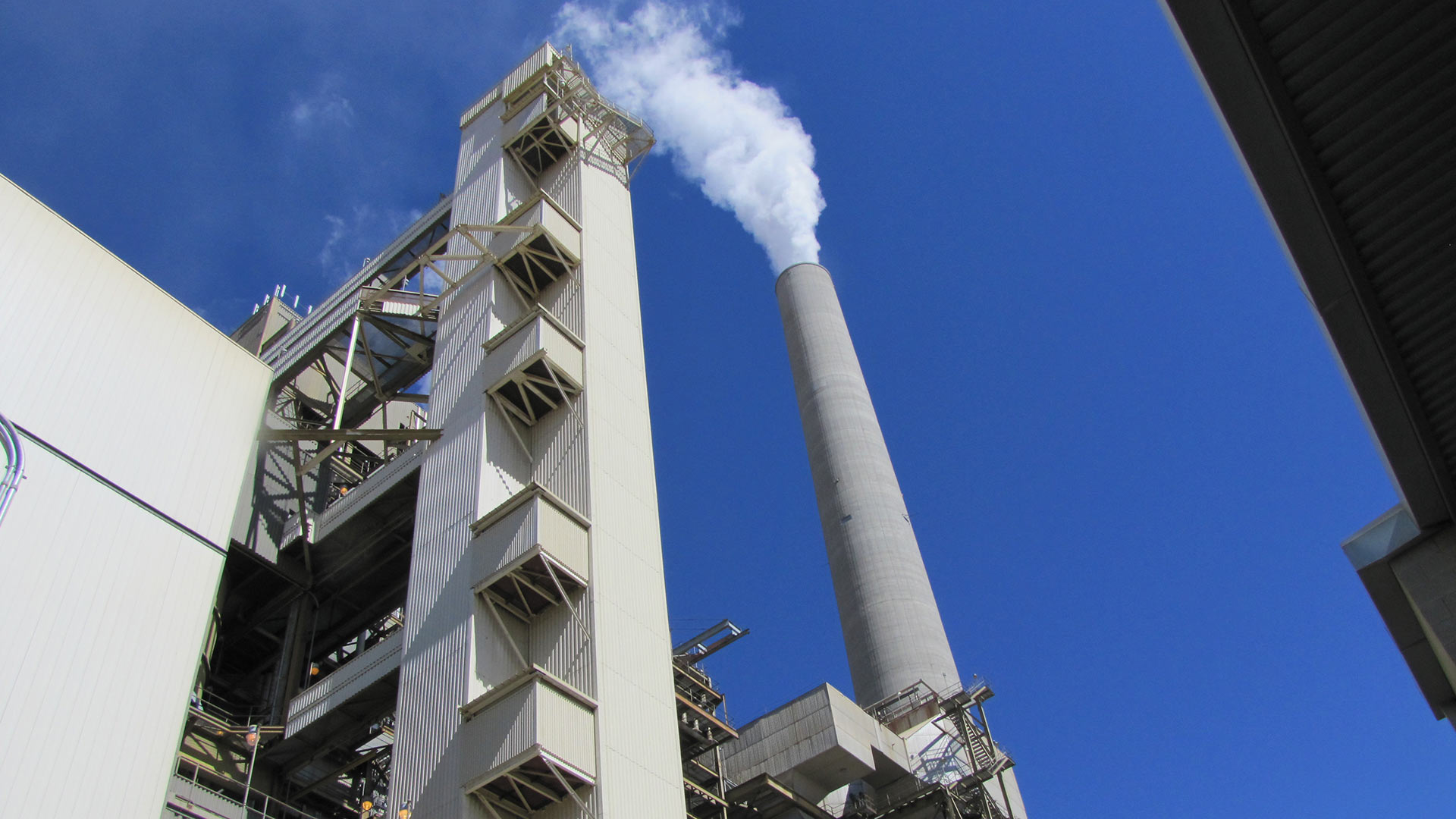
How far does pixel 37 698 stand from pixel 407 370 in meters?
20.1

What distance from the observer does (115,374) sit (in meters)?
28.2

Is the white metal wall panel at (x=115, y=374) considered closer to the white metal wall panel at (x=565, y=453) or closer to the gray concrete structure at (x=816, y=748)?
the white metal wall panel at (x=565, y=453)

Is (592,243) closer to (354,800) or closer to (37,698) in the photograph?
(354,800)

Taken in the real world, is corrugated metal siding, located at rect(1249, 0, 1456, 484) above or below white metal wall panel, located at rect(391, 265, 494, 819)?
below

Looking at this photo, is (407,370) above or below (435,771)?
above

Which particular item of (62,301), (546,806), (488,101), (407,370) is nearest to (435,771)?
(546,806)

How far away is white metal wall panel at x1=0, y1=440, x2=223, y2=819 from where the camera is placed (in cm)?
2191

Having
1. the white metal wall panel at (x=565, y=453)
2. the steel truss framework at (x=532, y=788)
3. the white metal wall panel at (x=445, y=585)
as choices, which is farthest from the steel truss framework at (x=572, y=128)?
the steel truss framework at (x=532, y=788)

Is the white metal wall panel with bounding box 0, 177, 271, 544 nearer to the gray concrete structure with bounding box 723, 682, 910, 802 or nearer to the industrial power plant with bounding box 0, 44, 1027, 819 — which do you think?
the industrial power plant with bounding box 0, 44, 1027, 819

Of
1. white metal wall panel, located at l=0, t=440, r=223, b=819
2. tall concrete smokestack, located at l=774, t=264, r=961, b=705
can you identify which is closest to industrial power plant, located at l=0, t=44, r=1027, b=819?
white metal wall panel, located at l=0, t=440, r=223, b=819

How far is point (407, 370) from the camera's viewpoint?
40.9m

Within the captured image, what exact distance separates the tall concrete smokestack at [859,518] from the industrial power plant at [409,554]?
2217 mm

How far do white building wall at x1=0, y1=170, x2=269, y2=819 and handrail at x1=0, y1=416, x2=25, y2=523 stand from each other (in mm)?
198

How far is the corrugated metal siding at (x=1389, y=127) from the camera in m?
10.5
